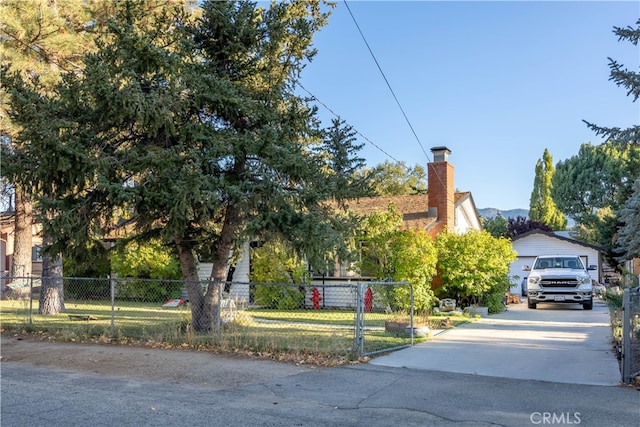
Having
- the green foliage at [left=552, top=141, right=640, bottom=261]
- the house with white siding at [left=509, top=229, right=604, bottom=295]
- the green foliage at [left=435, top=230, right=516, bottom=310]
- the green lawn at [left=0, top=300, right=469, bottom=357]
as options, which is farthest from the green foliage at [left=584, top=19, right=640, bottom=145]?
the green foliage at [left=552, top=141, right=640, bottom=261]

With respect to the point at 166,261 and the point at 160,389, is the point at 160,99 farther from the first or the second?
the point at 166,261

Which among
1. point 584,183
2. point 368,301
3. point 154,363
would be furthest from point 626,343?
point 584,183

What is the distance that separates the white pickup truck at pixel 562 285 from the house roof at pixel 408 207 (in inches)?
168

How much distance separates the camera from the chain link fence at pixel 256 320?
31.6 ft

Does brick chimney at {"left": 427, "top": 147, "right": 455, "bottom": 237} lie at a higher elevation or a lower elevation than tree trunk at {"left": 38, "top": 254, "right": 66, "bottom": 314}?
higher

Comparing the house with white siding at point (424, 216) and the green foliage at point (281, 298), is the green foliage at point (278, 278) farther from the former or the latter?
the house with white siding at point (424, 216)

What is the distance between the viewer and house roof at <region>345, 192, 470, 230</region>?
1945cm

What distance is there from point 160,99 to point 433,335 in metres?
7.58

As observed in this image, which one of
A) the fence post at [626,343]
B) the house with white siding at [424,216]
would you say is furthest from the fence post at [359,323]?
the house with white siding at [424,216]

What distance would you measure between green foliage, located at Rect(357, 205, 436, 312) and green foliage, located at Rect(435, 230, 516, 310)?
1.08 m

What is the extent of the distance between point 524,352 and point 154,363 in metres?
6.59

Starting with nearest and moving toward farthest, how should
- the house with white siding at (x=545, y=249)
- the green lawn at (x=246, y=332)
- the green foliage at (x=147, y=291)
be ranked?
the green lawn at (x=246, y=332)
the green foliage at (x=147, y=291)
the house with white siding at (x=545, y=249)

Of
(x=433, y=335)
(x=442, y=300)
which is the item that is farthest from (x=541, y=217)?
(x=433, y=335)

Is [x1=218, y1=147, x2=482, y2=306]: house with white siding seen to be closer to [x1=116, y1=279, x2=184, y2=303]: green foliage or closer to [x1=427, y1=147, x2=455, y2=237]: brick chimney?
[x1=427, y1=147, x2=455, y2=237]: brick chimney
